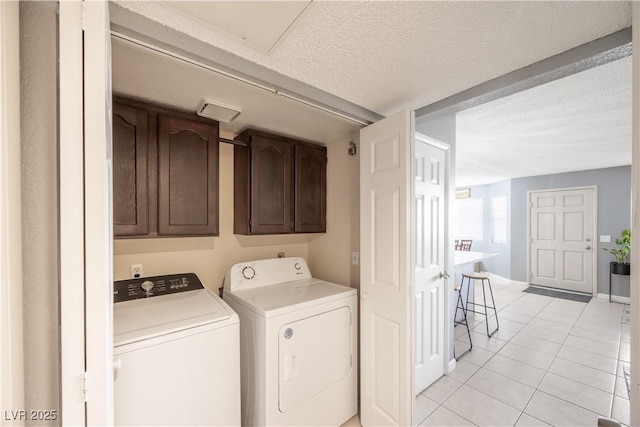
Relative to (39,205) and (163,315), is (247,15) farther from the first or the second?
(163,315)

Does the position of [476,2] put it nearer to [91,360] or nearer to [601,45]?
[601,45]

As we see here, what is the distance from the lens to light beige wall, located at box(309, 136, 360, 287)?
2.29 meters

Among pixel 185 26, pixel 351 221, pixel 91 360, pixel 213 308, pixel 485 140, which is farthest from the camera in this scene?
pixel 485 140

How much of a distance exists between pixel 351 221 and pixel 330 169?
0.55 meters

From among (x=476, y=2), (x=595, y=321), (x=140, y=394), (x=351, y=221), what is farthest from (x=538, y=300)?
(x=140, y=394)

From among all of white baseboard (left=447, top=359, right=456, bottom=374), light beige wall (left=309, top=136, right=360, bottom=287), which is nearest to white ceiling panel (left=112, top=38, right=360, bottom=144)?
light beige wall (left=309, top=136, right=360, bottom=287)

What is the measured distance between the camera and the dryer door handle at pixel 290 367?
161cm

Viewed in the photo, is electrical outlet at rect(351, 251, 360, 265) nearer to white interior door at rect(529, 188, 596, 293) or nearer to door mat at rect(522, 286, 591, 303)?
door mat at rect(522, 286, 591, 303)

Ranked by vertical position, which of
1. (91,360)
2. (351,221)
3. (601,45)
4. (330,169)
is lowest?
(91,360)

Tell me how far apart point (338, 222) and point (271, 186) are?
0.70 meters

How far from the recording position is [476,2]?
94 cm

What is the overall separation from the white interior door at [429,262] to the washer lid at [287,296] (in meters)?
Result: 0.65

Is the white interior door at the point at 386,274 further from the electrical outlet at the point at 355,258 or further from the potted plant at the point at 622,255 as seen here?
the potted plant at the point at 622,255

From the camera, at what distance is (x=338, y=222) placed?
2.40 meters
